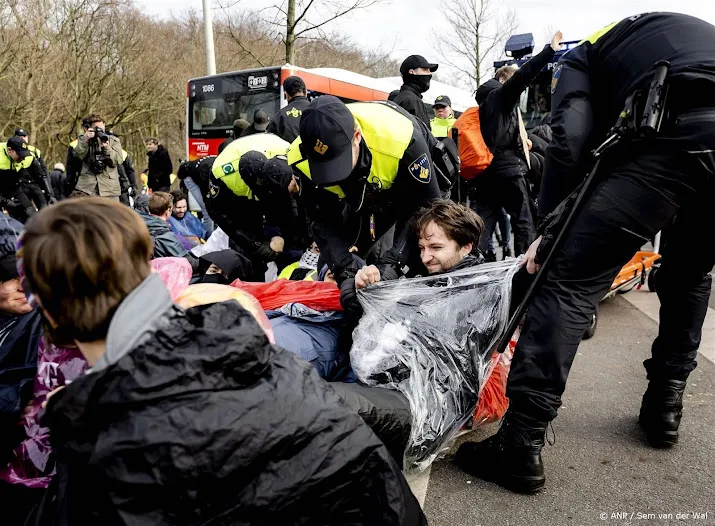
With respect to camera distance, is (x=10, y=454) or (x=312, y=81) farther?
(x=312, y=81)

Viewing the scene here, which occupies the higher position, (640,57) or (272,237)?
(640,57)

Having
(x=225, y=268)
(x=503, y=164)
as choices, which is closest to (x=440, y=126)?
(x=503, y=164)

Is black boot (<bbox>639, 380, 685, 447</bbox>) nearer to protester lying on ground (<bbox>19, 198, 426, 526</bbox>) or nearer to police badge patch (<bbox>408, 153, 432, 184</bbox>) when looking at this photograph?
police badge patch (<bbox>408, 153, 432, 184</bbox>)

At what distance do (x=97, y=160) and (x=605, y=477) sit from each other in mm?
6975

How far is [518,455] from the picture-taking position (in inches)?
77.4

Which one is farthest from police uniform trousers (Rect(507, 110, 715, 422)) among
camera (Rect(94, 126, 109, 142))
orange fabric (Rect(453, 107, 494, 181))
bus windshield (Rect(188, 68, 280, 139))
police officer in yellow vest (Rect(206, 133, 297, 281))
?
bus windshield (Rect(188, 68, 280, 139))

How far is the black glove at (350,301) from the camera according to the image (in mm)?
2357

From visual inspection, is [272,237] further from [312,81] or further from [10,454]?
[312,81]

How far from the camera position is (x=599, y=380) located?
2.95 metres

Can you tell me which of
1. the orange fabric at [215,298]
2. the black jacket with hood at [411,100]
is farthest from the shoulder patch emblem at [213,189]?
the orange fabric at [215,298]

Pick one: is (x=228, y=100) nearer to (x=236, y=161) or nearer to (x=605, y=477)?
(x=236, y=161)

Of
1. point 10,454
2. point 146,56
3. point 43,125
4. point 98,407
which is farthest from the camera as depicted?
point 146,56

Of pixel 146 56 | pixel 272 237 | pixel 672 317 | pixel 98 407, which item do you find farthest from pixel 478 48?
pixel 98 407

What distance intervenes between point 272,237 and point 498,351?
2.42 m
